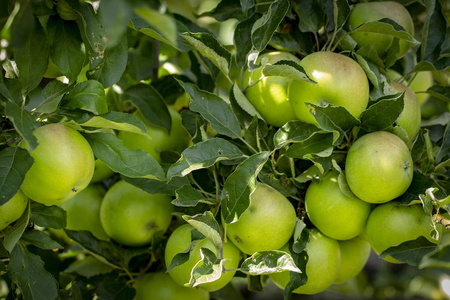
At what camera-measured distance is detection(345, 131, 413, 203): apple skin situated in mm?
842

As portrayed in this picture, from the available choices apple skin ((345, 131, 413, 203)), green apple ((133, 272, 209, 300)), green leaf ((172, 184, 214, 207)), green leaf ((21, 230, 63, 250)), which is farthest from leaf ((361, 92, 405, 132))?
green leaf ((21, 230, 63, 250))

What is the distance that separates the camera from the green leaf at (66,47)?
883mm

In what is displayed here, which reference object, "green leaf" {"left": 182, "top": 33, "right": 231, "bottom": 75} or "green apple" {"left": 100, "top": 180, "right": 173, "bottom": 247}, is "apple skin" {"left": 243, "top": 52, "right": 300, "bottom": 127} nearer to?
"green leaf" {"left": 182, "top": 33, "right": 231, "bottom": 75}

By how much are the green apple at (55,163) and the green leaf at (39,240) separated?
14 centimetres

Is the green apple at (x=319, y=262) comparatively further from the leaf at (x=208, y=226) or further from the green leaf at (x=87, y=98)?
the green leaf at (x=87, y=98)

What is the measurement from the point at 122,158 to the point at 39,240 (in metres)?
0.26

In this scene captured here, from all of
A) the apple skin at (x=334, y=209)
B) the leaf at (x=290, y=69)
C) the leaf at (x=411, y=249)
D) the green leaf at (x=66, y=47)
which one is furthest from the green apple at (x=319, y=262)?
the green leaf at (x=66, y=47)

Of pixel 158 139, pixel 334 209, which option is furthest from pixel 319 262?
pixel 158 139

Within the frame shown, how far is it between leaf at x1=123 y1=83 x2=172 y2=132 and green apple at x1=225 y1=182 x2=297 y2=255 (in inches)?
12.3

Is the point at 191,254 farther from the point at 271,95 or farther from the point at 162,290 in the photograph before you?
the point at 271,95

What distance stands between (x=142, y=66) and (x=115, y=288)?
25.7 inches

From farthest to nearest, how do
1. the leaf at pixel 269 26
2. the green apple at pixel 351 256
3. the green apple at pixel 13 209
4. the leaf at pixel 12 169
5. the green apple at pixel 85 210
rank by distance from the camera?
1. the green apple at pixel 85 210
2. the green apple at pixel 351 256
3. the leaf at pixel 269 26
4. the green apple at pixel 13 209
5. the leaf at pixel 12 169

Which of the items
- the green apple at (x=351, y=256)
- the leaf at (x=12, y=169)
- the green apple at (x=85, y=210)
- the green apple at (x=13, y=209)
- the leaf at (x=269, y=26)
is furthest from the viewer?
the green apple at (x=85, y=210)

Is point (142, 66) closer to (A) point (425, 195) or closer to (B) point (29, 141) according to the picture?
(B) point (29, 141)
